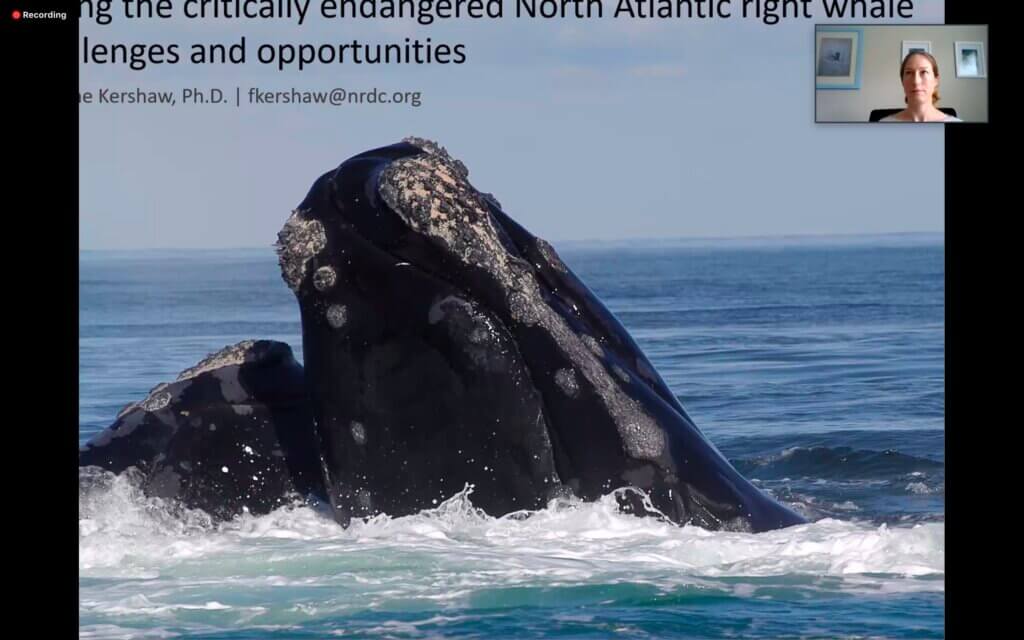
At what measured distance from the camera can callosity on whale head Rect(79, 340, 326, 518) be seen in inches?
387

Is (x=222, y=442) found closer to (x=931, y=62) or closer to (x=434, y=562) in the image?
(x=434, y=562)

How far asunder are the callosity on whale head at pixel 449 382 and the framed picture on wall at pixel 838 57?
88.8 inches

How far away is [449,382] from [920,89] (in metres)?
3.24

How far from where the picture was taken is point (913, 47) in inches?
395

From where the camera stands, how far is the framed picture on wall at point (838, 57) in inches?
400

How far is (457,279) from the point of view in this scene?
939 centimetres

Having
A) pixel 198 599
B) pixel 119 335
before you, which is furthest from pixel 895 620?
pixel 119 335

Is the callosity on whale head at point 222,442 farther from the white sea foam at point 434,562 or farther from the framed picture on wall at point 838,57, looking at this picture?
the framed picture on wall at point 838,57

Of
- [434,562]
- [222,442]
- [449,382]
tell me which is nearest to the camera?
[449,382]
